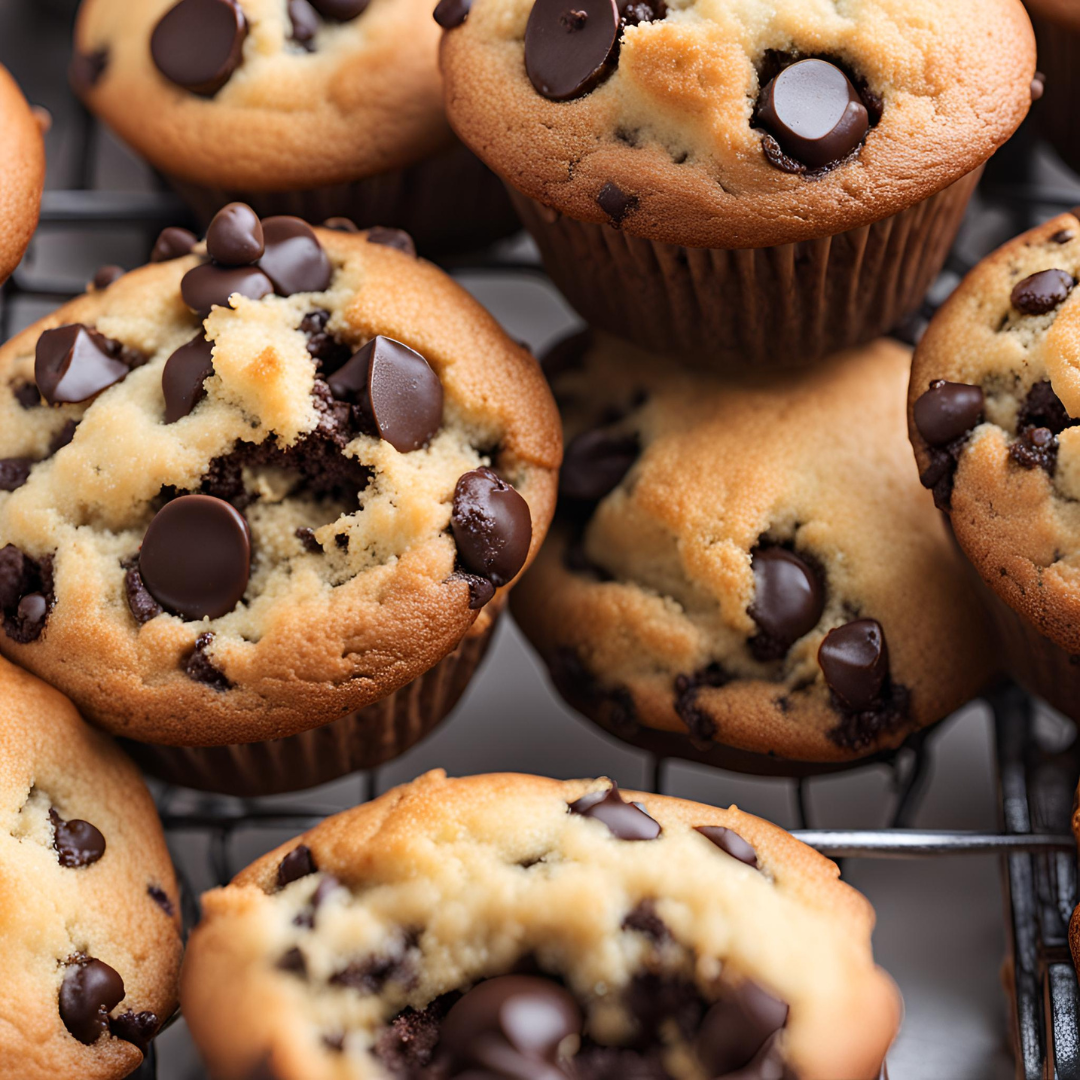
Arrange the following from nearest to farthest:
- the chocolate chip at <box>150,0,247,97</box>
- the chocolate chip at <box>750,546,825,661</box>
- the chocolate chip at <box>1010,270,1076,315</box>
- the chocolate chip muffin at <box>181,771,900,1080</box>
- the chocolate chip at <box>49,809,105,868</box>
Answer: the chocolate chip muffin at <box>181,771,900,1080</box>
the chocolate chip at <box>49,809,105,868</box>
the chocolate chip at <box>1010,270,1076,315</box>
the chocolate chip at <box>750,546,825,661</box>
the chocolate chip at <box>150,0,247,97</box>

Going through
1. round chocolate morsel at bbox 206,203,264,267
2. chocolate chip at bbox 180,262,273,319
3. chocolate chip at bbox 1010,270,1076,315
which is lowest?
chocolate chip at bbox 180,262,273,319

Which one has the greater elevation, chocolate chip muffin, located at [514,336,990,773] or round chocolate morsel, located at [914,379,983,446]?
round chocolate morsel, located at [914,379,983,446]

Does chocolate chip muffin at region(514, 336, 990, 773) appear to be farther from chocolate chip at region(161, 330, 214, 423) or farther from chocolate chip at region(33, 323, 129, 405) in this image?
chocolate chip at region(33, 323, 129, 405)

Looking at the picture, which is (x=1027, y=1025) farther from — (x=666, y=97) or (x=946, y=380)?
(x=666, y=97)

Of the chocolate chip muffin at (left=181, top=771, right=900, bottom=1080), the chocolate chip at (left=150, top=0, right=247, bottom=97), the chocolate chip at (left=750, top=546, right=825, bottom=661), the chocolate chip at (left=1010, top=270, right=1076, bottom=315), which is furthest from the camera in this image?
the chocolate chip at (left=150, top=0, right=247, bottom=97)

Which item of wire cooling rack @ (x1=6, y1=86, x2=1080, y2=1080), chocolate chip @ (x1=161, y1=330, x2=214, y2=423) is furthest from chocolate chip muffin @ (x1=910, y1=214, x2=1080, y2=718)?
chocolate chip @ (x1=161, y1=330, x2=214, y2=423)

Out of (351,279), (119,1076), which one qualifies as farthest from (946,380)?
(119,1076)
